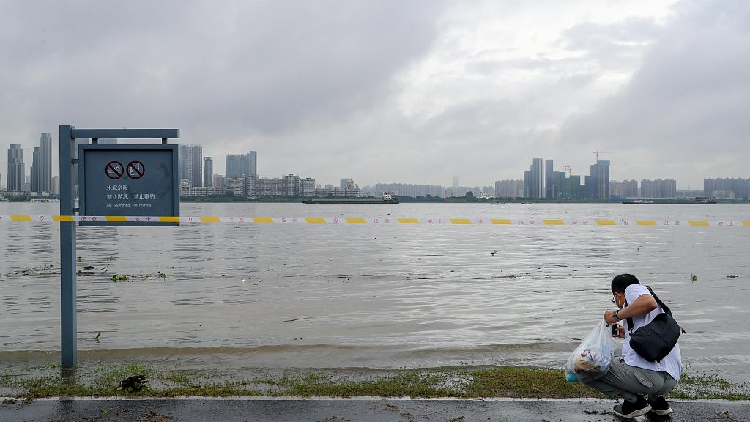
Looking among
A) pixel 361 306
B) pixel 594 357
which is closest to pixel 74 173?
pixel 594 357

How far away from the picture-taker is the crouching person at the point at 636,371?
6.00m

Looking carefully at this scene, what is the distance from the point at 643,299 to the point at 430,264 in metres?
22.8

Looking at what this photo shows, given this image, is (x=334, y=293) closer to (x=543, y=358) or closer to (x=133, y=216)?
(x=543, y=358)

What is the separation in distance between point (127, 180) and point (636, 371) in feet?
20.2

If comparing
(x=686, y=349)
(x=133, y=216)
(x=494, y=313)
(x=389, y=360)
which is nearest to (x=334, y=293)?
(x=494, y=313)

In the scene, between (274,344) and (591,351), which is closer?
(591,351)

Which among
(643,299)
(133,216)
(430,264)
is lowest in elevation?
(430,264)

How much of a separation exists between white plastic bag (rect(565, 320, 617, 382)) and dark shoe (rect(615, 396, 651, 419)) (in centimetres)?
37

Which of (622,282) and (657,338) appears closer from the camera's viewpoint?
(657,338)

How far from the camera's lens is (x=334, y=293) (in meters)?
19.4

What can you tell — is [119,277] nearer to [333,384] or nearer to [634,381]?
[333,384]

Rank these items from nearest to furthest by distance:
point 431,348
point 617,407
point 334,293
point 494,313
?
point 617,407 < point 431,348 < point 494,313 < point 334,293

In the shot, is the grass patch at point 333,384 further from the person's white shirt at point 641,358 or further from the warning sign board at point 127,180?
the warning sign board at point 127,180

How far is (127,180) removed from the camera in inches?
329
